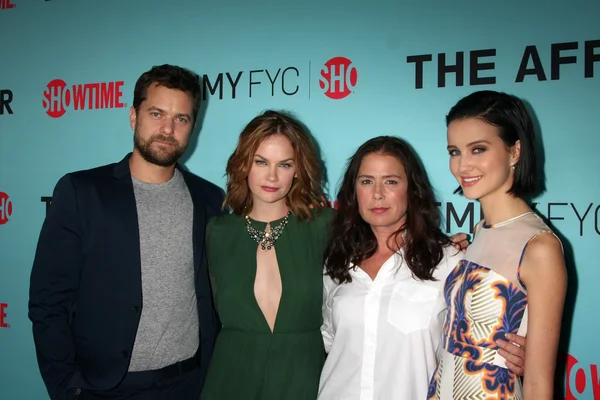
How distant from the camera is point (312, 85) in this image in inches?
110

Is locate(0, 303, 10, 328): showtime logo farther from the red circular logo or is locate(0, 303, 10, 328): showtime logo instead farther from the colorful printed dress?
the colorful printed dress

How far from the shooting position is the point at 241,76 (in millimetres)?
2943

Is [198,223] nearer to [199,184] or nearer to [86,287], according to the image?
[199,184]

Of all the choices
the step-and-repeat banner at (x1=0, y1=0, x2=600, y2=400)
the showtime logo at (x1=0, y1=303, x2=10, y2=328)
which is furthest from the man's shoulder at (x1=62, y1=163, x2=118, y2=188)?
the showtime logo at (x1=0, y1=303, x2=10, y2=328)

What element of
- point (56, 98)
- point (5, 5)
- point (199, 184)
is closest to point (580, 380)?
point (199, 184)

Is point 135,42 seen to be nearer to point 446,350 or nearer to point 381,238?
point 381,238

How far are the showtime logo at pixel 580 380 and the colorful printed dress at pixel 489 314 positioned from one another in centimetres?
98

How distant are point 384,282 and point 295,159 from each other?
650 millimetres

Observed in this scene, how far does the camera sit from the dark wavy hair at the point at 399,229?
6.60ft

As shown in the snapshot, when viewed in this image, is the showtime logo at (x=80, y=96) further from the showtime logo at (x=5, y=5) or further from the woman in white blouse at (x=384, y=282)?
the woman in white blouse at (x=384, y=282)

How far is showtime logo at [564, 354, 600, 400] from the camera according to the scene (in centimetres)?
234

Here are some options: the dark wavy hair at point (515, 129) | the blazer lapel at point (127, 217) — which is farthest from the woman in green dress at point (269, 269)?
the dark wavy hair at point (515, 129)

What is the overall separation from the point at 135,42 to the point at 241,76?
80 centimetres

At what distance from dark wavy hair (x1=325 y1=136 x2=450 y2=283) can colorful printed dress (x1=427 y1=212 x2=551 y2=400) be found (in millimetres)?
304
